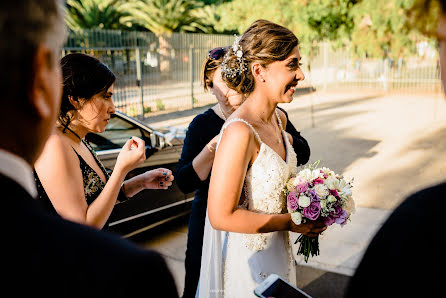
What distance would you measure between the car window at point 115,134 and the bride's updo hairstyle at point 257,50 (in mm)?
2612

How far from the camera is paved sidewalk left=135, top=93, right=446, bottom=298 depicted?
4414mm

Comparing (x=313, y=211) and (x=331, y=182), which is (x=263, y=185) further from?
(x=331, y=182)

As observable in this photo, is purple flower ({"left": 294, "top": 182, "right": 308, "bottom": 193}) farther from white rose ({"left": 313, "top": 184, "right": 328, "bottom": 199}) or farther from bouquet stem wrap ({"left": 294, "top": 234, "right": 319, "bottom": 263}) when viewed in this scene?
bouquet stem wrap ({"left": 294, "top": 234, "right": 319, "bottom": 263})

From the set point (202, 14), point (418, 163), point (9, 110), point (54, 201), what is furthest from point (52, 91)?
point (202, 14)

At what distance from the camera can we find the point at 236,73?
243 centimetres

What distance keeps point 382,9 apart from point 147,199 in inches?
524

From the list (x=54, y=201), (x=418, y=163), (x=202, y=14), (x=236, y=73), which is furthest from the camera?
(x=202, y=14)

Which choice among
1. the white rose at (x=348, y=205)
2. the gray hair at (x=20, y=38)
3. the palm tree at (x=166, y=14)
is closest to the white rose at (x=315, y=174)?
the white rose at (x=348, y=205)

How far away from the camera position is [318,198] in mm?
2164

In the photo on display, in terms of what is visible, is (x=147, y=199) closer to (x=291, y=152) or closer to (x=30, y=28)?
(x=291, y=152)

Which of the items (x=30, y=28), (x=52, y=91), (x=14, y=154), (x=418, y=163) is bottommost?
(x=418, y=163)

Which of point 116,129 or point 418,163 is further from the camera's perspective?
point 418,163

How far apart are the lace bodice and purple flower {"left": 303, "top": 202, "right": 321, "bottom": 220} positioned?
0.19 meters

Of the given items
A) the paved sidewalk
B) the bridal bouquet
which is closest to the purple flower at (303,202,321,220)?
the bridal bouquet
